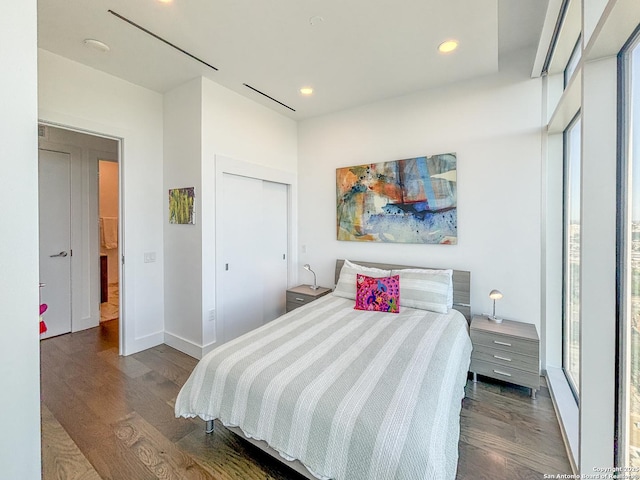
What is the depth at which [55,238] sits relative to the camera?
11.4 feet

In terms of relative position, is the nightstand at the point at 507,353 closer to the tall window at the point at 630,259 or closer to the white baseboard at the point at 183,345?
the tall window at the point at 630,259

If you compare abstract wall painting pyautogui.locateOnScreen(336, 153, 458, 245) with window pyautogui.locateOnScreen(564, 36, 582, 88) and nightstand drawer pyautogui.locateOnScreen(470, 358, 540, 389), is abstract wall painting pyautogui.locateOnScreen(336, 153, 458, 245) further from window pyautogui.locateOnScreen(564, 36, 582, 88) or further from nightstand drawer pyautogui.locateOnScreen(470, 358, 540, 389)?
nightstand drawer pyautogui.locateOnScreen(470, 358, 540, 389)

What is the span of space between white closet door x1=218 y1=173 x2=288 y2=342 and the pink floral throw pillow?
1390 mm

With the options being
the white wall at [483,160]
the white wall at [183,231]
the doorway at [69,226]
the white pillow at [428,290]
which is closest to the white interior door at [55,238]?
the doorway at [69,226]

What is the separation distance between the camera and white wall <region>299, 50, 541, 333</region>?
2.65m

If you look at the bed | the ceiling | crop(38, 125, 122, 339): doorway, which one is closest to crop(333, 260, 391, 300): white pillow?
the bed

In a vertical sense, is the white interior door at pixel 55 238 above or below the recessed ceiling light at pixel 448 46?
below

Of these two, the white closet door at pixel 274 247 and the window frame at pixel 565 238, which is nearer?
the window frame at pixel 565 238

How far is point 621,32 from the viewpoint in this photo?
4.00ft

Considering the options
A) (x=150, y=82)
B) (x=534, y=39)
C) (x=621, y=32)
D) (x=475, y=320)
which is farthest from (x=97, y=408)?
(x=534, y=39)

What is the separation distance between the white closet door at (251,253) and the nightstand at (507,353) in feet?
7.82

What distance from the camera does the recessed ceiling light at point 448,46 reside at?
2316 millimetres

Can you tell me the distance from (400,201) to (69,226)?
4.03 meters

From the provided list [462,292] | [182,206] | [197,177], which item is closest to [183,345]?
[182,206]
